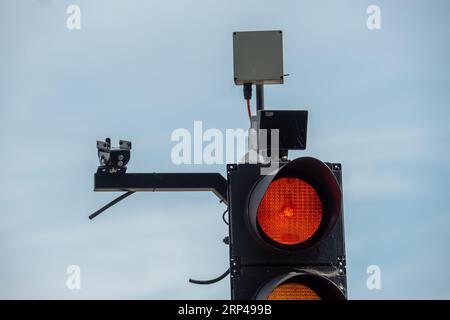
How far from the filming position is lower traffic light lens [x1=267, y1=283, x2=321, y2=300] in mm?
3854

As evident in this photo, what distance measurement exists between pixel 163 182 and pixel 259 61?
950mm

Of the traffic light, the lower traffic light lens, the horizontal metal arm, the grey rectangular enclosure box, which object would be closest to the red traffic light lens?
the traffic light

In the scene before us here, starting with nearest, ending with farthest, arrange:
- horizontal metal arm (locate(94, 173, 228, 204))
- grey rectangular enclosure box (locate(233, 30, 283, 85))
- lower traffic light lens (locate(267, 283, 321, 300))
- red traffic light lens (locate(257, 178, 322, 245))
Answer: lower traffic light lens (locate(267, 283, 321, 300))
red traffic light lens (locate(257, 178, 322, 245))
horizontal metal arm (locate(94, 173, 228, 204))
grey rectangular enclosure box (locate(233, 30, 283, 85))

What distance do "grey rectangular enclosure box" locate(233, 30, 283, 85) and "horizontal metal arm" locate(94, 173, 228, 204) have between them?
753mm

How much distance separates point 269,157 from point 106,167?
84 centimetres

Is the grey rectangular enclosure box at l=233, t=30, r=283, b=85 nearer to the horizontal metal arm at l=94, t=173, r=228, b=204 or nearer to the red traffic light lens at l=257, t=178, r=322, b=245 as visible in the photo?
the horizontal metal arm at l=94, t=173, r=228, b=204

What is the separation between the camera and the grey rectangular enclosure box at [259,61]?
4824 millimetres

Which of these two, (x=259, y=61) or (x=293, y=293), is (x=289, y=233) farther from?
(x=259, y=61)

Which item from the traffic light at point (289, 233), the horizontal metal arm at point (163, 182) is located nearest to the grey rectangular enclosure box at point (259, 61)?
the horizontal metal arm at point (163, 182)

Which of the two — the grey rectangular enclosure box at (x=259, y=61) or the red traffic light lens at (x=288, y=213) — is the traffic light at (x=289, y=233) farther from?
the grey rectangular enclosure box at (x=259, y=61)

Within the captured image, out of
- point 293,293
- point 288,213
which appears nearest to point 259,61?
point 288,213
